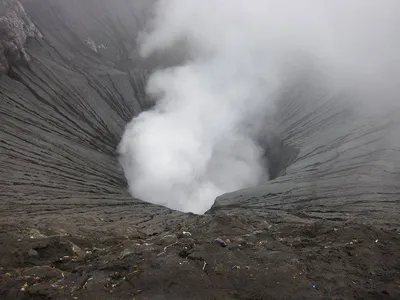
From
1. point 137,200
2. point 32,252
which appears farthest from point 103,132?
point 32,252

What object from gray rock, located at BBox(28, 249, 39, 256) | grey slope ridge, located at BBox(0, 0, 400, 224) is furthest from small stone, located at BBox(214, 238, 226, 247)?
grey slope ridge, located at BBox(0, 0, 400, 224)

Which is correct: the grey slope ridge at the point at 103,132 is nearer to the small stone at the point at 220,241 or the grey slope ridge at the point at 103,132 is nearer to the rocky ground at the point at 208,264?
the rocky ground at the point at 208,264

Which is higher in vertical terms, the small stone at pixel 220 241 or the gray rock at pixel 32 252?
the small stone at pixel 220 241

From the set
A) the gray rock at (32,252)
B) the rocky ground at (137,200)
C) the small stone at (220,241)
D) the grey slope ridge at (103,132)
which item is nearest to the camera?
the rocky ground at (137,200)

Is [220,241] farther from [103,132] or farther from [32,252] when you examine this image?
[103,132]

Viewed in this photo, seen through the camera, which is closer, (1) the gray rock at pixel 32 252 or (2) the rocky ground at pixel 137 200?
(2) the rocky ground at pixel 137 200

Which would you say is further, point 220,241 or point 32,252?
point 220,241

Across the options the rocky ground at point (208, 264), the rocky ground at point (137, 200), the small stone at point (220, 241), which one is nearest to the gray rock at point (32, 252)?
the rocky ground at point (208, 264)

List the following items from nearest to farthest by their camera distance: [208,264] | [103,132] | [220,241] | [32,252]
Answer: [208,264], [32,252], [220,241], [103,132]
